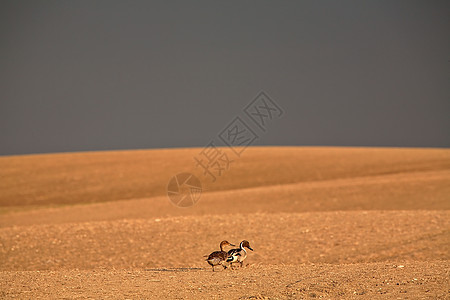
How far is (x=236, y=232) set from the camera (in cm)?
1814

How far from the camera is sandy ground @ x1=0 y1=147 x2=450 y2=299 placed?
9289 mm

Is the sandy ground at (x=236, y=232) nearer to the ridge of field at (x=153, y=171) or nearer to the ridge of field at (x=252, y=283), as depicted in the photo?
the ridge of field at (x=252, y=283)

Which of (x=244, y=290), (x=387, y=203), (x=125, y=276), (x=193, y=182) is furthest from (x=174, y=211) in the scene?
(x=244, y=290)

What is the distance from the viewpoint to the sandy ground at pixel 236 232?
929 centimetres

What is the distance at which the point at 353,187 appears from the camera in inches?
1256

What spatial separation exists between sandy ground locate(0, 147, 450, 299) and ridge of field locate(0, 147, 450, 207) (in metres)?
0.14

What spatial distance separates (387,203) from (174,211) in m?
9.78

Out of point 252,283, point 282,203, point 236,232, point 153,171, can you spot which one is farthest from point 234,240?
point 153,171

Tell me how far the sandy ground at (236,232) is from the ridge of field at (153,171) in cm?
14

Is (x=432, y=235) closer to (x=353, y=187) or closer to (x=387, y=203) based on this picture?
(x=387, y=203)

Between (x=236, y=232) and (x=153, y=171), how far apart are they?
26.2m

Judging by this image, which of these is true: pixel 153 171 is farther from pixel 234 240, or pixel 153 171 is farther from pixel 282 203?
pixel 234 240

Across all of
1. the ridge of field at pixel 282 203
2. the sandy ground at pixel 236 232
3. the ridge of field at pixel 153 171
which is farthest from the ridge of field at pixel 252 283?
the ridge of field at pixel 153 171

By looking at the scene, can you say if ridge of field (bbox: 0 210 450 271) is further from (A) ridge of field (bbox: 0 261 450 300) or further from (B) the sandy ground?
(A) ridge of field (bbox: 0 261 450 300)
